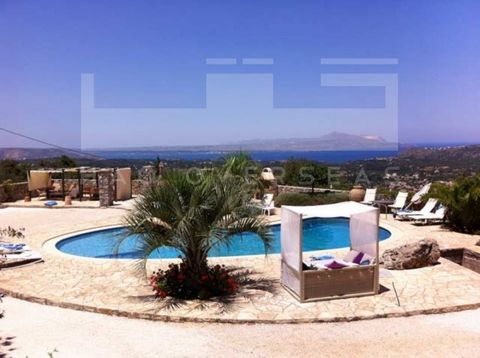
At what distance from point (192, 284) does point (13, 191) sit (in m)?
17.1

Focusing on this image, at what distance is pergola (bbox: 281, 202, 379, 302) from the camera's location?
6.99 m

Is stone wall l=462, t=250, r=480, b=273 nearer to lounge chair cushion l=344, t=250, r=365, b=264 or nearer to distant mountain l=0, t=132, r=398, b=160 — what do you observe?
lounge chair cushion l=344, t=250, r=365, b=264

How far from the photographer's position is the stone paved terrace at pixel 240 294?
6.49 m

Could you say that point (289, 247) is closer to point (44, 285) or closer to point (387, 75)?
point (44, 285)

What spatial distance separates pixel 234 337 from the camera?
5.76 metres

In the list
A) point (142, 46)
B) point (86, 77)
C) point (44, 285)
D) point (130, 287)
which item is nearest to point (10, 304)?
point (44, 285)

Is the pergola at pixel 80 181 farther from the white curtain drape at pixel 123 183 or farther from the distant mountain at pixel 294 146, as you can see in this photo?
the distant mountain at pixel 294 146

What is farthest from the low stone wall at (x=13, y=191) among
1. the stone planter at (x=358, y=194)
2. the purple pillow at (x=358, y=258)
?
the purple pillow at (x=358, y=258)

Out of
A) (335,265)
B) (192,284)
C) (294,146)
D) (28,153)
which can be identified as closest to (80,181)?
(192,284)

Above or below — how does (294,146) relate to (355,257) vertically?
above

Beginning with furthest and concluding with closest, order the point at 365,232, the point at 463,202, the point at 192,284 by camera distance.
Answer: the point at 463,202
the point at 365,232
the point at 192,284

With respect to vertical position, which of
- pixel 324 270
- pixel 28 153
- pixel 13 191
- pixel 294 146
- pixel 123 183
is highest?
pixel 294 146

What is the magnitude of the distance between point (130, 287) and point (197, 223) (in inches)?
82.0

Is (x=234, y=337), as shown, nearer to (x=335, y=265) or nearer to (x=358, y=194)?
(x=335, y=265)
